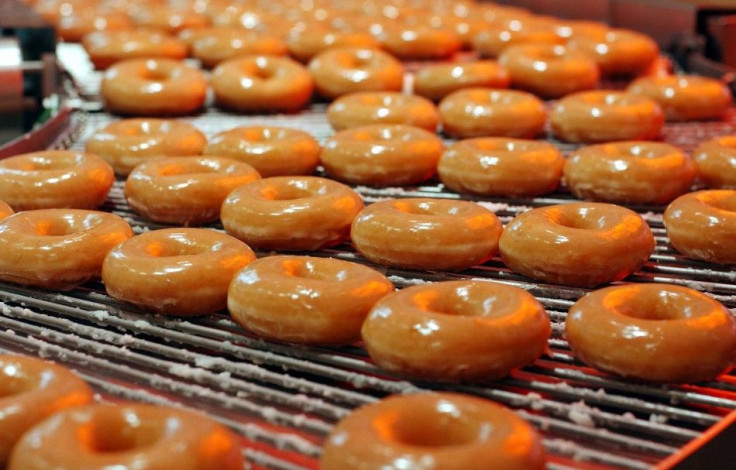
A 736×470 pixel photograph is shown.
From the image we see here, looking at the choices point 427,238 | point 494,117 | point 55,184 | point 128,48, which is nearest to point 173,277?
point 427,238

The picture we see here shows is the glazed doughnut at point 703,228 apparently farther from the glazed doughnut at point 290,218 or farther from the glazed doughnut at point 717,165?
the glazed doughnut at point 290,218

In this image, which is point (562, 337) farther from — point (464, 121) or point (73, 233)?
point (464, 121)

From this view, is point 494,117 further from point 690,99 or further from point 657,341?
point 657,341

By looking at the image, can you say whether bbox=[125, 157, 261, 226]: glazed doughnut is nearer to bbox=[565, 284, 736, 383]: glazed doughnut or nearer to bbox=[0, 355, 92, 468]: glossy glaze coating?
bbox=[0, 355, 92, 468]: glossy glaze coating

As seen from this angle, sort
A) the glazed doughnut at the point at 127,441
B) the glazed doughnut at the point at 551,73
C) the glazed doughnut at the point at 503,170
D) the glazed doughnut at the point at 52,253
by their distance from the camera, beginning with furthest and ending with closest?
the glazed doughnut at the point at 551,73, the glazed doughnut at the point at 503,170, the glazed doughnut at the point at 52,253, the glazed doughnut at the point at 127,441

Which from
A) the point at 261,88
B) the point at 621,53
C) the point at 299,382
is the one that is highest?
the point at 621,53

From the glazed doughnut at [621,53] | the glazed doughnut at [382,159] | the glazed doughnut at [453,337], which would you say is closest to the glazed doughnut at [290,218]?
the glazed doughnut at [382,159]
